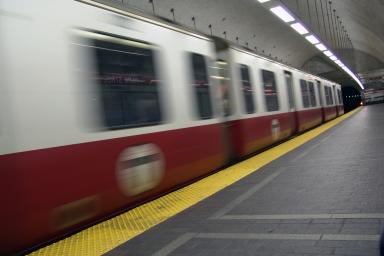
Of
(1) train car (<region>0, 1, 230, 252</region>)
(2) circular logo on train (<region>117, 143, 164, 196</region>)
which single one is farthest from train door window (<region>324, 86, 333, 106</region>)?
(2) circular logo on train (<region>117, 143, 164, 196</region>)

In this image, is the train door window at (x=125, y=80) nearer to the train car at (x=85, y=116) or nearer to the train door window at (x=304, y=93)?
the train car at (x=85, y=116)

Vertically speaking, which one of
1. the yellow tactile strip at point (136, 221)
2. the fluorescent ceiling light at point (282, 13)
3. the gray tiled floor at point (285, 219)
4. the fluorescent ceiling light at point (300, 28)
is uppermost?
the fluorescent ceiling light at point (282, 13)

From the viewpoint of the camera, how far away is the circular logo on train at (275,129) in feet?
37.1

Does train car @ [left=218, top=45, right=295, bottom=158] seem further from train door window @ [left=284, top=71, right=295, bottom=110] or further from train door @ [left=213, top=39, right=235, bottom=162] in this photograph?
train door window @ [left=284, top=71, right=295, bottom=110]

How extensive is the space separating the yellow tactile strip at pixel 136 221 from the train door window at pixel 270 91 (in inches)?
160

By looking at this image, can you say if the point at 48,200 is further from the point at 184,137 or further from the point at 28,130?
the point at 184,137

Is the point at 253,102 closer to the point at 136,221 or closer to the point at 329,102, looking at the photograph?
the point at 136,221

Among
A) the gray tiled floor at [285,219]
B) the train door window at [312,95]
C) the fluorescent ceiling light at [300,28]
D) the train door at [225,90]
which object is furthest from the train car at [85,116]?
the train door window at [312,95]

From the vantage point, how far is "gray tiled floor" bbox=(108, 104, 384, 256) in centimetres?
352

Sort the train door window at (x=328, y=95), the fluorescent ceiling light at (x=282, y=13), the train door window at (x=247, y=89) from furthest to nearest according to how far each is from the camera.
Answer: the train door window at (x=328, y=95) → the fluorescent ceiling light at (x=282, y=13) → the train door window at (x=247, y=89)

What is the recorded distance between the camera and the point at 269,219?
14.3 ft

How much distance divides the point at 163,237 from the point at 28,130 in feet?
5.33

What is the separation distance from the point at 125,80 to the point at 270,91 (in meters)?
6.83

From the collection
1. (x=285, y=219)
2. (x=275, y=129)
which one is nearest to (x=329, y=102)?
(x=275, y=129)
